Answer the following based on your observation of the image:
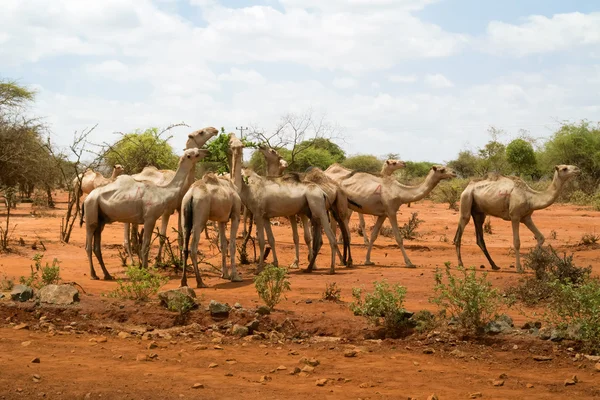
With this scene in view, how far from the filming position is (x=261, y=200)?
14094 millimetres

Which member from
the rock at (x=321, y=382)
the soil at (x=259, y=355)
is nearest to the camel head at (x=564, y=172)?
the soil at (x=259, y=355)

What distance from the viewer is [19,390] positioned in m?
6.48

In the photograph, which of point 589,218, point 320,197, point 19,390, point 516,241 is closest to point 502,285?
point 516,241

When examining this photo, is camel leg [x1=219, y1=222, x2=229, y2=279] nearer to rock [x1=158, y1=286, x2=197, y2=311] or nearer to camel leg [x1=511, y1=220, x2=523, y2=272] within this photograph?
rock [x1=158, y1=286, x2=197, y2=311]

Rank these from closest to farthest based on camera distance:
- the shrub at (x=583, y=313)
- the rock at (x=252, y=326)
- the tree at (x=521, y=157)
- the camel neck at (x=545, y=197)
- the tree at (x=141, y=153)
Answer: the shrub at (x=583, y=313) → the rock at (x=252, y=326) → the camel neck at (x=545, y=197) → the tree at (x=141, y=153) → the tree at (x=521, y=157)

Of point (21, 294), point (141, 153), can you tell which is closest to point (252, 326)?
point (21, 294)

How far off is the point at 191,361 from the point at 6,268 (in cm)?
765

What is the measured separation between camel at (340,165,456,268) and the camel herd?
0.02 m

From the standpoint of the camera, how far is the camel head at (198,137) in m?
14.1

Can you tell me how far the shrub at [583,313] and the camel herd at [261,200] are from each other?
17.9 feet

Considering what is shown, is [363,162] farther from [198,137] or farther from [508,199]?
[198,137]

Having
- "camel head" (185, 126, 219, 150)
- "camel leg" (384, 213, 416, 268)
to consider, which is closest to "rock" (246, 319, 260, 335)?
"camel head" (185, 126, 219, 150)

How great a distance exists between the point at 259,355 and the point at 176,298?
1.92 m

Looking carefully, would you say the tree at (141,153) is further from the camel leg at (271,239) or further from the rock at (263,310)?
the rock at (263,310)
